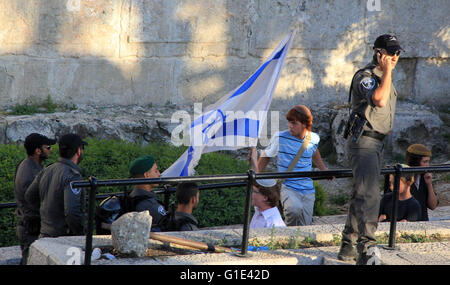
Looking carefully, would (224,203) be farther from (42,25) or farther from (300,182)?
(42,25)

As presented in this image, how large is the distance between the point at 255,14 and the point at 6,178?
6.07 meters

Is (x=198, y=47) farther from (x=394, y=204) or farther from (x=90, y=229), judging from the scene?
(x=90, y=229)

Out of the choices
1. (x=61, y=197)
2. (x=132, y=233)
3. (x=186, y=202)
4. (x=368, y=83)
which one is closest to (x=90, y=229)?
(x=132, y=233)

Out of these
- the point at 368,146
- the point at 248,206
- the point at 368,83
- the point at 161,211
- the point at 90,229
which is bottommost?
the point at 161,211

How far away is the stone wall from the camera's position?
11.2 metres

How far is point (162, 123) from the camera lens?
36.2 feet

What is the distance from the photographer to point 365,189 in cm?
431

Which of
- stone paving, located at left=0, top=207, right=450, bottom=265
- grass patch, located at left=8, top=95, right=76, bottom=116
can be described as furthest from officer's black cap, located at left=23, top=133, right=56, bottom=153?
grass patch, located at left=8, top=95, right=76, bottom=116

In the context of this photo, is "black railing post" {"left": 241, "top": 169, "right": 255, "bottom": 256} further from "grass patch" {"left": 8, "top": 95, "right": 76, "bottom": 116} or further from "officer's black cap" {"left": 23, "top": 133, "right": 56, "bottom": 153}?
"grass patch" {"left": 8, "top": 95, "right": 76, "bottom": 116}

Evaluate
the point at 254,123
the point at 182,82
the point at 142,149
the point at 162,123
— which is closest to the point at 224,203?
the point at 142,149

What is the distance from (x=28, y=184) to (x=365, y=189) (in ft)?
9.94
